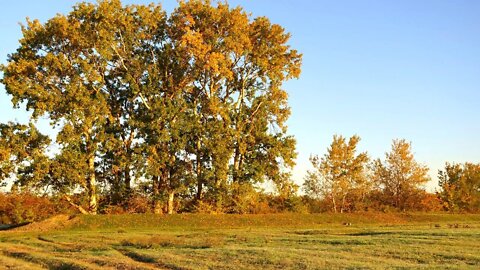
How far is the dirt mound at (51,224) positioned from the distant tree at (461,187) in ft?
167

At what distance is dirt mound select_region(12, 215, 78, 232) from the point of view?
143 ft

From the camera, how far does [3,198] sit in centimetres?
5772

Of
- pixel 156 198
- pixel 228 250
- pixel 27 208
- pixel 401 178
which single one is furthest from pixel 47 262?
pixel 401 178

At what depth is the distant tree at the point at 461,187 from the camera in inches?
2889

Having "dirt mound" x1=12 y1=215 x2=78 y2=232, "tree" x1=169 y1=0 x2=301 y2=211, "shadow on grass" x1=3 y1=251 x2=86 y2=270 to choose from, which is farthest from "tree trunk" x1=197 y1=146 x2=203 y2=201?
"shadow on grass" x1=3 y1=251 x2=86 y2=270

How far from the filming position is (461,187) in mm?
74812

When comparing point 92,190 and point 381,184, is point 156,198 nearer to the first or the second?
point 92,190

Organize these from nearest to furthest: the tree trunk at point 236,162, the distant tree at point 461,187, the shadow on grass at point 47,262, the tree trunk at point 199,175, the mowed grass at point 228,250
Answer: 1. the mowed grass at point 228,250
2. the shadow on grass at point 47,262
3. the tree trunk at point 199,175
4. the tree trunk at point 236,162
5. the distant tree at point 461,187

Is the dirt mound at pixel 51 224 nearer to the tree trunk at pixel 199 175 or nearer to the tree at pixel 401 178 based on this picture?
the tree trunk at pixel 199 175

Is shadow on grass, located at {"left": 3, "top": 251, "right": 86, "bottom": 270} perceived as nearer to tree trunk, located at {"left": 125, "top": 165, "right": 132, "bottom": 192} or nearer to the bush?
the bush

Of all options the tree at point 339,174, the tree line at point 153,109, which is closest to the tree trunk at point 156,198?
the tree line at point 153,109

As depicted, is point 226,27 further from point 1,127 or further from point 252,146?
point 1,127

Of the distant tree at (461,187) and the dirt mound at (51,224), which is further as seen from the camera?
the distant tree at (461,187)

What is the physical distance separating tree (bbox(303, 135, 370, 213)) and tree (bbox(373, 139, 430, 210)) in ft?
18.3
